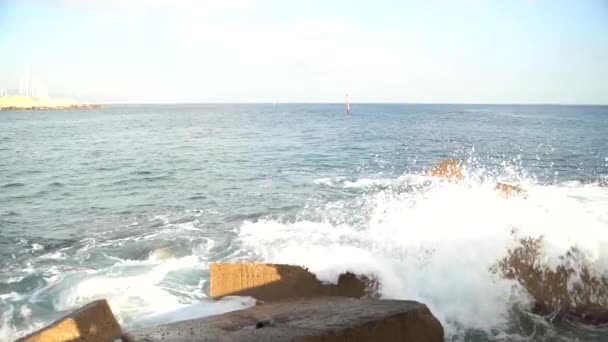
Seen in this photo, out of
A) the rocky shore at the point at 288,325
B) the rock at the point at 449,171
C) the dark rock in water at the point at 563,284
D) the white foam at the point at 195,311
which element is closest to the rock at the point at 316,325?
the rocky shore at the point at 288,325

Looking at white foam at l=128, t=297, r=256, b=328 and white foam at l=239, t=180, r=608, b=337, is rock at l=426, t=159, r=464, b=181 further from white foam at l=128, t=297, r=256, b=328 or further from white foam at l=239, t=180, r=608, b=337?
white foam at l=128, t=297, r=256, b=328

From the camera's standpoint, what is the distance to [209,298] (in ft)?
23.0

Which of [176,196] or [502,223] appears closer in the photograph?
[502,223]

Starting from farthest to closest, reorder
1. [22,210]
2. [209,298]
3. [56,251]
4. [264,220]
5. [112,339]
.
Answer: [22,210] < [264,220] < [56,251] < [209,298] < [112,339]

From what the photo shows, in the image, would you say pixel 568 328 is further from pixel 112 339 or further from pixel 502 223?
pixel 112 339

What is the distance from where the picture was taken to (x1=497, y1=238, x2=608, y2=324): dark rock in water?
623 cm

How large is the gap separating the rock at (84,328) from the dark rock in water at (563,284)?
18.7 ft

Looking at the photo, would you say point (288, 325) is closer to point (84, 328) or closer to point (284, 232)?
point (84, 328)

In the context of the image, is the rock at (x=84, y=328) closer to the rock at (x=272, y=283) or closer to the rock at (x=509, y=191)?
the rock at (x=272, y=283)

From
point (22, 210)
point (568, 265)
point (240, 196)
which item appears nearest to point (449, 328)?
point (568, 265)

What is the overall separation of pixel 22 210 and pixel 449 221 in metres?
12.4

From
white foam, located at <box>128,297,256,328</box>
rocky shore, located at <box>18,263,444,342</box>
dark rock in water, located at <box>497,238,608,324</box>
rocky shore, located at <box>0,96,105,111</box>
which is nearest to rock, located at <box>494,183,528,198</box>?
dark rock in water, located at <box>497,238,608,324</box>

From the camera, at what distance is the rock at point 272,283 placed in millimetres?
6332

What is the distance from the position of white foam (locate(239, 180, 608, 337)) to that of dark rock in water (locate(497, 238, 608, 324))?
145 mm
